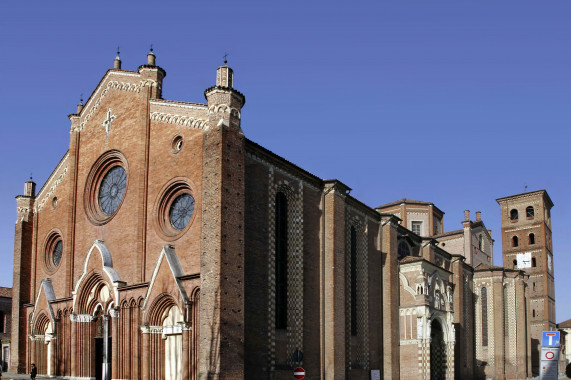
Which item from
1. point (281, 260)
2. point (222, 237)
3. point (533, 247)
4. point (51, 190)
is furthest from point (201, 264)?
point (533, 247)

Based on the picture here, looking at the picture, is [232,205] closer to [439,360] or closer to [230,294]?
[230,294]

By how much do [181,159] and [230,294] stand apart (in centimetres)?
636

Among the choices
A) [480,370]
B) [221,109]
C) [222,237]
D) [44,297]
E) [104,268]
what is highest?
[221,109]

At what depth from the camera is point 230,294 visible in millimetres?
20781

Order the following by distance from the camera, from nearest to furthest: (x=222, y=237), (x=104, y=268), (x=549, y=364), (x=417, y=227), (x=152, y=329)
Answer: (x=549, y=364)
(x=222, y=237)
(x=152, y=329)
(x=104, y=268)
(x=417, y=227)

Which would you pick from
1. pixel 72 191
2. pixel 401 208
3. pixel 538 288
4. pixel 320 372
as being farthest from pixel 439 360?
pixel 538 288

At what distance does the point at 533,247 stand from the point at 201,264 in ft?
166

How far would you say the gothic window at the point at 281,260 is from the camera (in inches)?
998

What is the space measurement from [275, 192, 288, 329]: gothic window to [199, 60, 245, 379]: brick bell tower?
14.2 feet

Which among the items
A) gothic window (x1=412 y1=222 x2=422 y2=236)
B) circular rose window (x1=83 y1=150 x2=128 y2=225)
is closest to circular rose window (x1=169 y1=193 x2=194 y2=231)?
circular rose window (x1=83 y1=150 x2=128 y2=225)

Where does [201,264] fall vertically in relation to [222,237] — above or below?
below

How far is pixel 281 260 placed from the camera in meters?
26.0

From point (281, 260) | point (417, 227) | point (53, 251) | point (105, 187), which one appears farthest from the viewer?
point (417, 227)

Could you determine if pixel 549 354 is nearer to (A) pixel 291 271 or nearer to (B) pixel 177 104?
(A) pixel 291 271
